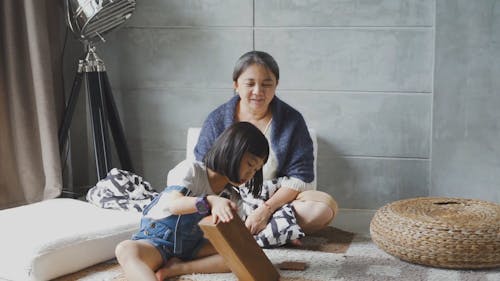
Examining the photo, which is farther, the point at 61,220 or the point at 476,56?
the point at 476,56

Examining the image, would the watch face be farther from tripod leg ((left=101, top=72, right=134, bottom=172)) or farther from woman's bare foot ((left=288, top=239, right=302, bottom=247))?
tripod leg ((left=101, top=72, right=134, bottom=172))

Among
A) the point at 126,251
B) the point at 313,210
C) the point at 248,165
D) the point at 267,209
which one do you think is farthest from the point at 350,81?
the point at 126,251

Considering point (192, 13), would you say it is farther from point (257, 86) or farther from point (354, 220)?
point (354, 220)

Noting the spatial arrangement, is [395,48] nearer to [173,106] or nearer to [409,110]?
[409,110]

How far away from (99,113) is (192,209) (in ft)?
4.21

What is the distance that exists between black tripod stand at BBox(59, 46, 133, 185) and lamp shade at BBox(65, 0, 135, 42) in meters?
0.11

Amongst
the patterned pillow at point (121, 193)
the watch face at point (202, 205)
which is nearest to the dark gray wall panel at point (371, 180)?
the patterned pillow at point (121, 193)

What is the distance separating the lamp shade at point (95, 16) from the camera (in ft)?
10.9

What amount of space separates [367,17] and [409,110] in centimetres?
48

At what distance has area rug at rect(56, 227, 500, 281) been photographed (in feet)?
8.54

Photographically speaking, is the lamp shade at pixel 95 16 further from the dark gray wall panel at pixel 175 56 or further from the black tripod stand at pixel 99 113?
the dark gray wall panel at pixel 175 56

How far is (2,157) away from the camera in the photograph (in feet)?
11.2

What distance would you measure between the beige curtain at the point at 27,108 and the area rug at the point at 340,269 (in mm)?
899

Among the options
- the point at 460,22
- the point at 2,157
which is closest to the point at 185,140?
the point at 2,157
